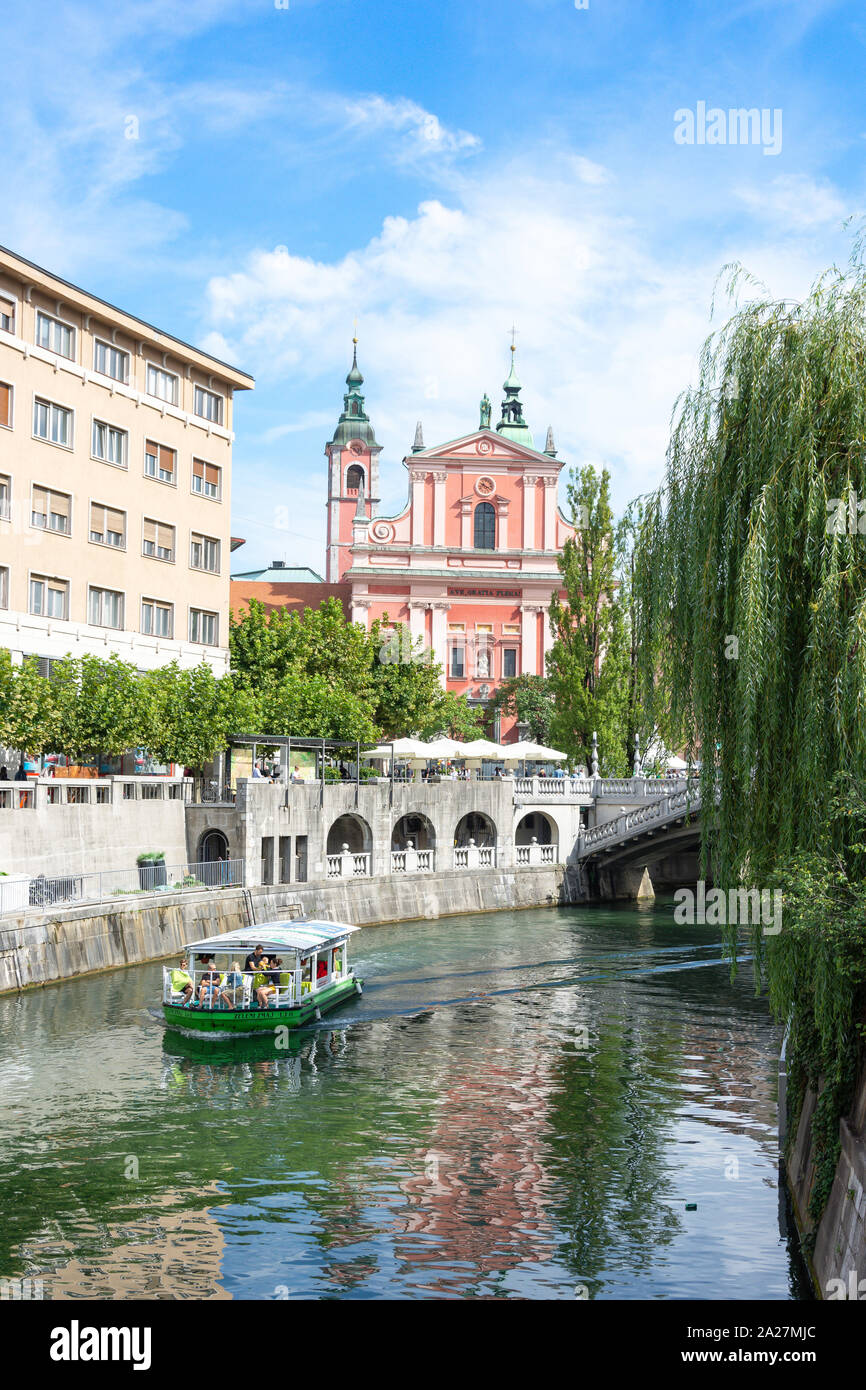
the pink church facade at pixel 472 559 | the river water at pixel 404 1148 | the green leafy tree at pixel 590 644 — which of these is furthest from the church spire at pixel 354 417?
the river water at pixel 404 1148

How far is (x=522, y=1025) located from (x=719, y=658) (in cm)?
1692

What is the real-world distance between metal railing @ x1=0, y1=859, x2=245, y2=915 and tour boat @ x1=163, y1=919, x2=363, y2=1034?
4.96 metres

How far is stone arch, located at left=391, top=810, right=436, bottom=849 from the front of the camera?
60169 millimetres

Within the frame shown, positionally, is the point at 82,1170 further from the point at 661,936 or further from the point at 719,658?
the point at 661,936

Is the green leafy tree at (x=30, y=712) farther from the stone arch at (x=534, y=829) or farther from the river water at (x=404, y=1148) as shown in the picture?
the stone arch at (x=534, y=829)

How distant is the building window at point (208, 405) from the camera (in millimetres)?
56344

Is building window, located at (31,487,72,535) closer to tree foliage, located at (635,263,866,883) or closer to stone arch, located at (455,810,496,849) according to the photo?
stone arch, located at (455,810,496,849)

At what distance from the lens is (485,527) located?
314 feet

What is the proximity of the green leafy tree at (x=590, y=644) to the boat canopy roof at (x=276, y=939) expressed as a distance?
1208 inches

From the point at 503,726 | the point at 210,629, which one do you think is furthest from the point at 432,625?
the point at 210,629

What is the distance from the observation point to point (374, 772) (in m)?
61.7

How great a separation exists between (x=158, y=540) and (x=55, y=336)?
8856 mm

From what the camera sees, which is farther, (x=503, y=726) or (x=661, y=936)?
(x=503, y=726)

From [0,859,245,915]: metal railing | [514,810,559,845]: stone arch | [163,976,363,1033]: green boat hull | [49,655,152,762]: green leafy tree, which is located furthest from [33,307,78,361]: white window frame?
[514,810,559,845]: stone arch
